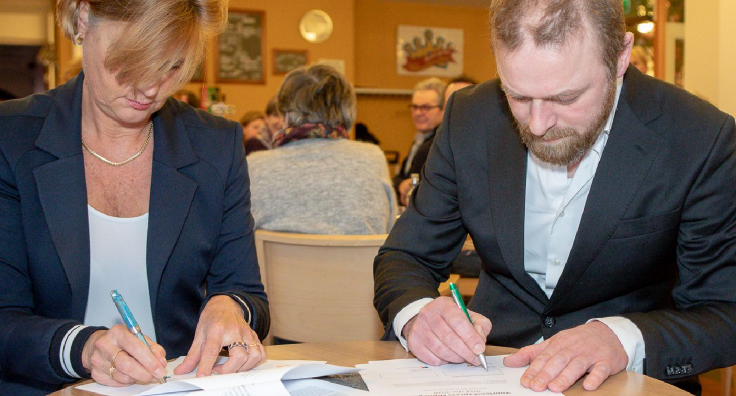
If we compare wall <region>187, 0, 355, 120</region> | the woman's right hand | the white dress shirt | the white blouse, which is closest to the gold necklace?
the white blouse

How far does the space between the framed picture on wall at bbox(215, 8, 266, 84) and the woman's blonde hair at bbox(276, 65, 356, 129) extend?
5.80 m

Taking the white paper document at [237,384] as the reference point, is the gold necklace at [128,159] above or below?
above

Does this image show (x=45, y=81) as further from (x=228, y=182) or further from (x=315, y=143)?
(x=228, y=182)

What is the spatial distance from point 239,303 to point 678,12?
4553mm

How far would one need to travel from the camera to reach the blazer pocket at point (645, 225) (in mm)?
1429

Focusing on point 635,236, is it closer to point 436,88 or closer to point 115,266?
point 115,266

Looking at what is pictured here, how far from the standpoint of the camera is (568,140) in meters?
1.38

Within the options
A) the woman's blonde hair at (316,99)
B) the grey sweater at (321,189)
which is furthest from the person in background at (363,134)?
the grey sweater at (321,189)

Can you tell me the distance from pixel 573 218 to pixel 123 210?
3.31 feet

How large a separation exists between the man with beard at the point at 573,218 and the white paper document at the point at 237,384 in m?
0.25

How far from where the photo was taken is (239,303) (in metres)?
1.49

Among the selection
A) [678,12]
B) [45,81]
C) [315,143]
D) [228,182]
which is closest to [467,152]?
[228,182]

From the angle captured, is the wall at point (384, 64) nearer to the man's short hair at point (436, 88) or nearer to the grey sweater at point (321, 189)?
the man's short hair at point (436, 88)

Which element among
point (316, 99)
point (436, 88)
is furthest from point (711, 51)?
point (316, 99)
